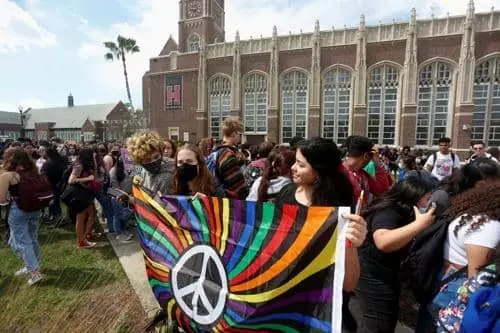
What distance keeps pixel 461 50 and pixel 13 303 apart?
29479mm

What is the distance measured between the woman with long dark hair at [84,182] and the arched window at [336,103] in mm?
23420

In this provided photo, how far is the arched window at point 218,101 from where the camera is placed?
98.7 feet

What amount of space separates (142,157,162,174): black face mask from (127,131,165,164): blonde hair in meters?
0.07

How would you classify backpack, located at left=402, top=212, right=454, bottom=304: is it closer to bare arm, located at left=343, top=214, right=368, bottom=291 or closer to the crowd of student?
the crowd of student

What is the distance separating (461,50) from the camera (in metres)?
22.9

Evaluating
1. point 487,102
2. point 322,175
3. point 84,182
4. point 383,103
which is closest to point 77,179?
point 84,182

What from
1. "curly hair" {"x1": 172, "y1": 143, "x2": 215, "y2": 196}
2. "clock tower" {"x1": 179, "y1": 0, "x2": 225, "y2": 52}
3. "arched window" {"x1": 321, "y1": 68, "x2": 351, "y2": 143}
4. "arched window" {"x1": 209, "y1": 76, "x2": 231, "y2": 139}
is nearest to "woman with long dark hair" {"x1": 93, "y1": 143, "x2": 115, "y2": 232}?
"curly hair" {"x1": 172, "y1": 143, "x2": 215, "y2": 196}

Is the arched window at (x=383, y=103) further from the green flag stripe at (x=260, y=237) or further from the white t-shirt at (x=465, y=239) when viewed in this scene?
the green flag stripe at (x=260, y=237)

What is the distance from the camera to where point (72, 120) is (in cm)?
5888

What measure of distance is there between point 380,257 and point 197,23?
37.0 metres

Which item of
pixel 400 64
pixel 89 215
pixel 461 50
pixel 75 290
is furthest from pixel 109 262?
pixel 461 50

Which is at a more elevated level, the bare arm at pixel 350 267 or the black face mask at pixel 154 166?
the black face mask at pixel 154 166

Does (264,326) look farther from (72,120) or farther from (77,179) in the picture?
(72,120)

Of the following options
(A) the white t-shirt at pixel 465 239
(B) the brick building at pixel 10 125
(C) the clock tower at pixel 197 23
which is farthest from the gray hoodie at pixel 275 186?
(B) the brick building at pixel 10 125
